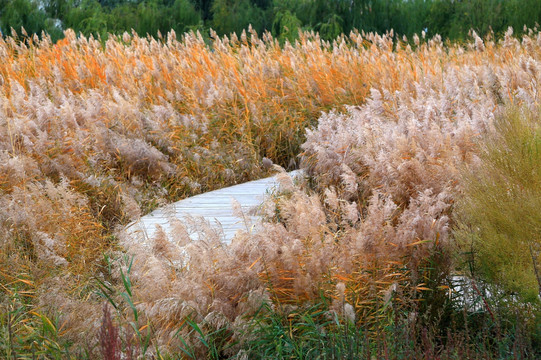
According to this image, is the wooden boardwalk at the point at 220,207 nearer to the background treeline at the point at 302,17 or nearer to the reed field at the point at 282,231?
the reed field at the point at 282,231

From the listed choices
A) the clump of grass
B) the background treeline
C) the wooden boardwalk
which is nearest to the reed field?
the clump of grass

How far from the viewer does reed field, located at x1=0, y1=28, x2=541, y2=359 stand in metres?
3.14

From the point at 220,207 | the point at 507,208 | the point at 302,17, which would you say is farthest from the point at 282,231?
the point at 302,17

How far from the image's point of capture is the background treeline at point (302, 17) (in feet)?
54.9

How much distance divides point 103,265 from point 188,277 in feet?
4.61

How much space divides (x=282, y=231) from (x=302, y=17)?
1752cm

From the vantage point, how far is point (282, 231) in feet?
11.9

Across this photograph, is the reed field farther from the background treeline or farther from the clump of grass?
the background treeline

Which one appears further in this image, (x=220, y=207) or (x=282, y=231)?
(x=220, y=207)

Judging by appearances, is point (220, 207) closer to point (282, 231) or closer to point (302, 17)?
point (282, 231)

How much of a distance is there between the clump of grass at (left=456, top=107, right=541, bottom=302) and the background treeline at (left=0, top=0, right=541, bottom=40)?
12471 millimetres

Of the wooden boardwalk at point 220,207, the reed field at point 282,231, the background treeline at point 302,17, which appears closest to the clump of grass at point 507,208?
the reed field at point 282,231

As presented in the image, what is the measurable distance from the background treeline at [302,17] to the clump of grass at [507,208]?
1247cm

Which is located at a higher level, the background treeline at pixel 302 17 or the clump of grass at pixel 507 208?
the clump of grass at pixel 507 208
